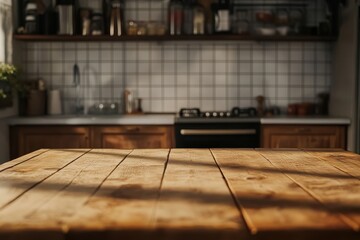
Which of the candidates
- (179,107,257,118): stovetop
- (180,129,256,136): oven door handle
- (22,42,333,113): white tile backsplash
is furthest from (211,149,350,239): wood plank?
(22,42,333,113): white tile backsplash

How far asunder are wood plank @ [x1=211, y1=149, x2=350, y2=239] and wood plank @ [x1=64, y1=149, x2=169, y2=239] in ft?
0.72

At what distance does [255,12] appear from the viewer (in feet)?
15.9

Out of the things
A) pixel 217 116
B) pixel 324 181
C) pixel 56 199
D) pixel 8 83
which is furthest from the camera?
pixel 217 116

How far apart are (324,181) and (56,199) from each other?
30.6 inches

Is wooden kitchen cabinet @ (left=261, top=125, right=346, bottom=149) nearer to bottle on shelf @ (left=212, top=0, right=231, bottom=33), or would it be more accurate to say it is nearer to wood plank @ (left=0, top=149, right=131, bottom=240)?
bottle on shelf @ (left=212, top=0, right=231, bottom=33)

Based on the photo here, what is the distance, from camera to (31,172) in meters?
1.80

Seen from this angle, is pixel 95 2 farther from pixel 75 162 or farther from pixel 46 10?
pixel 75 162

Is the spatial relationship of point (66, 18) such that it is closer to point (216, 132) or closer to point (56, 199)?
point (216, 132)

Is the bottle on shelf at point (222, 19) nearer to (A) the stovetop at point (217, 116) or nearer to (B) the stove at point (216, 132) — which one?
(A) the stovetop at point (217, 116)

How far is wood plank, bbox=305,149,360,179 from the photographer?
71.5 inches

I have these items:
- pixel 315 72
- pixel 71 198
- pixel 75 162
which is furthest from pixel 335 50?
pixel 71 198

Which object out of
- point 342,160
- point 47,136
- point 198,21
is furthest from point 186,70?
point 342,160

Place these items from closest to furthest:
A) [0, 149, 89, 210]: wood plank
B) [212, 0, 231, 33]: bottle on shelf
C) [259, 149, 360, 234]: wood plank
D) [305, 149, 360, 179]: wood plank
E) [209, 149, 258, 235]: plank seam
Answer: [209, 149, 258, 235]: plank seam < [259, 149, 360, 234]: wood plank < [0, 149, 89, 210]: wood plank < [305, 149, 360, 179]: wood plank < [212, 0, 231, 33]: bottle on shelf

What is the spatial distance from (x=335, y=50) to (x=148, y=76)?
1669mm
